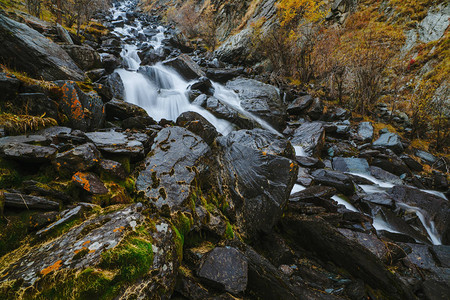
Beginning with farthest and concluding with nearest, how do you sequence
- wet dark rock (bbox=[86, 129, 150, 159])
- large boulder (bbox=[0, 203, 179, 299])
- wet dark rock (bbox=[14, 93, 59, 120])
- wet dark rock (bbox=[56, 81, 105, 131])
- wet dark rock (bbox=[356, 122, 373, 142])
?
wet dark rock (bbox=[356, 122, 373, 142]), wet dark rock (bbox=[56, 81, 105, 131]), wet dark rock (bbox=[14, 93, 59, 120]), wet dark rock (bbox=[86, 129, 150, 159]), large boulder (bbox=[0, 203, 179, 299])

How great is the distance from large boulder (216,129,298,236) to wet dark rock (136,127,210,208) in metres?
0.68

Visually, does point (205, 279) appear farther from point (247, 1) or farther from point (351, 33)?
point (247, 1)

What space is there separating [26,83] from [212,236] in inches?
194

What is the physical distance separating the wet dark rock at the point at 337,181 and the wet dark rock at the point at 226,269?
174 inches

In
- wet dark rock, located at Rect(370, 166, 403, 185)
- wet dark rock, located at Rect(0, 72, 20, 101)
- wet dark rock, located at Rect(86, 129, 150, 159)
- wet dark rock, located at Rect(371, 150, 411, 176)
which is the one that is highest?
wet dark rock, located at Rect(0, 72, 20, 101)

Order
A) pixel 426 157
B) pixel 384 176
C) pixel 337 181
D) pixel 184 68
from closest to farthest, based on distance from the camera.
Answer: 1. pixel 337 181
2. pixel 384 176
3. pixel 426 157
4. pixel 184 68

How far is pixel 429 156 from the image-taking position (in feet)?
28.1

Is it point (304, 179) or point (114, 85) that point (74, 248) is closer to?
point (304, 179)

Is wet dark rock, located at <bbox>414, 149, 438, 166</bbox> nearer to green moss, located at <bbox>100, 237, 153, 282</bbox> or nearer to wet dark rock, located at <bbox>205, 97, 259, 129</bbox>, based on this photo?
wet dark rock, located at <bbox>205, 97, 259, 129</bbox>

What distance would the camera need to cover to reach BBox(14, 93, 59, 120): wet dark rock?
3.61m

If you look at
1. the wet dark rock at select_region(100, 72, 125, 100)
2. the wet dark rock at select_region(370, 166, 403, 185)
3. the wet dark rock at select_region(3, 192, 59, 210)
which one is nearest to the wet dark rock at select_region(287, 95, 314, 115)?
the wet dark rock at select_region(370, 166, 403, 185)

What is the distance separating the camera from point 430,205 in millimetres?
5367

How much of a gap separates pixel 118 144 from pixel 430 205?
845cm

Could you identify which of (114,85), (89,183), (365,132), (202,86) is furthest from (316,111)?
(89,183)
